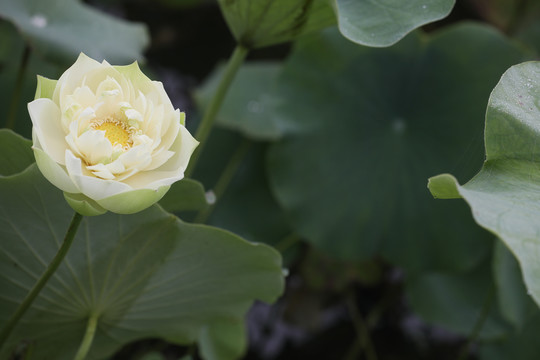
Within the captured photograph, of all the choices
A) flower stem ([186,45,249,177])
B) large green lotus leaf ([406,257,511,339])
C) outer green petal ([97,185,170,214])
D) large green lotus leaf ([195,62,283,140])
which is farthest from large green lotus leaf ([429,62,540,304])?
large green lotus leaf ([406,257,511,339])

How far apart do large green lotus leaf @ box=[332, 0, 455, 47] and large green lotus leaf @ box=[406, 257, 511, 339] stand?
838 millimetres

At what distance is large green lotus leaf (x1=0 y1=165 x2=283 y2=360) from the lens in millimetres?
547

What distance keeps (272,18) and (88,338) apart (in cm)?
44

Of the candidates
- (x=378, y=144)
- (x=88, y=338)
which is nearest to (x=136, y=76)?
(x=88, y=338)

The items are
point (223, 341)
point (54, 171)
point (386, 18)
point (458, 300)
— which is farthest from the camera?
point (458, 300)

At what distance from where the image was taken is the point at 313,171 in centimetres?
121

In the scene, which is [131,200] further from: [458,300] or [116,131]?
[458,300]

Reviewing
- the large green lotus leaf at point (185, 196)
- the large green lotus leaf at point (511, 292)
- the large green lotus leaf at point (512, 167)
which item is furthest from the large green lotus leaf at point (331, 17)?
the large green lotus leaf at point (511, 292)

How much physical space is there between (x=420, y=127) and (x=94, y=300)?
2.78 feet

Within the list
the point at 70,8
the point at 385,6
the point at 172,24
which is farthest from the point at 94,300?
the point at 172,24

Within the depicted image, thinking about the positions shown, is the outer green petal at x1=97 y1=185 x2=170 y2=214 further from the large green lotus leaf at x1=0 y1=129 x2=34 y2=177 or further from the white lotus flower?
the large green lotus leaf at x1=0 y1=129 x2=34 y2=177

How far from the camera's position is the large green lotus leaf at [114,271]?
55 centimetres

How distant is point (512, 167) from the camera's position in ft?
1.76

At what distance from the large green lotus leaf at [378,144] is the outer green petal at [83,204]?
0.80 metres
